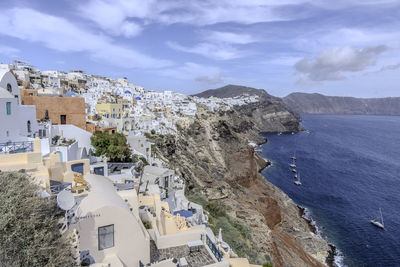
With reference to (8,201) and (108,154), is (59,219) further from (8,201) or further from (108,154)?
(108,154)

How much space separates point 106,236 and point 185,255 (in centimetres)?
377

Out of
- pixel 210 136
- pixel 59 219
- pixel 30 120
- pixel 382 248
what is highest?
pixel 30 120

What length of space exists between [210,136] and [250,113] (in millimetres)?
109896

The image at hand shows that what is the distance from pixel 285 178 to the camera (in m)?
65.6

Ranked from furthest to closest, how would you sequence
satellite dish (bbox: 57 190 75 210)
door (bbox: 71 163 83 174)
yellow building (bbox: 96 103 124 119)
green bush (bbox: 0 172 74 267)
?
yellow building (bbox: 96 103 124 119)
door (bbox: 71 163 83 174)
satellite dish (bbox: 57 190 75 210)
green bush (bbox: 0 172 74 267)

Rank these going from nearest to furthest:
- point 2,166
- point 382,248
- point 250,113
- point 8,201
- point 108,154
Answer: point 8,201
point 2,166
point 108,154
point 382,248
point 250,113

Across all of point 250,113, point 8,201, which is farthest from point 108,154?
point 250,113

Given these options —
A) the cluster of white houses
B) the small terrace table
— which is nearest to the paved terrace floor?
the cluster of white houses

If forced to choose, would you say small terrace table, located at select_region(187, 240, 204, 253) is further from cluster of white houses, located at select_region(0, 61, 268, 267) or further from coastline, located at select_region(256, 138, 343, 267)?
coastline, located at select_region(256, 138, 343, 267)

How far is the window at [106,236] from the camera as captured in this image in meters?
9.03

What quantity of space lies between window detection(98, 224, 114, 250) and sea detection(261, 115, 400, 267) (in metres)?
35.3

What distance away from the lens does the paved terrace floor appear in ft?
34.3

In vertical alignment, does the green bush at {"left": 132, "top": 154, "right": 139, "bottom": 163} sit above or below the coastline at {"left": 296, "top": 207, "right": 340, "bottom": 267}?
above

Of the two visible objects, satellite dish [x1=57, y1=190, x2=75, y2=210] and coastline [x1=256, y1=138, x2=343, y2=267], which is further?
coastline [x1=256, y1=138, x2=343, y2=267]
